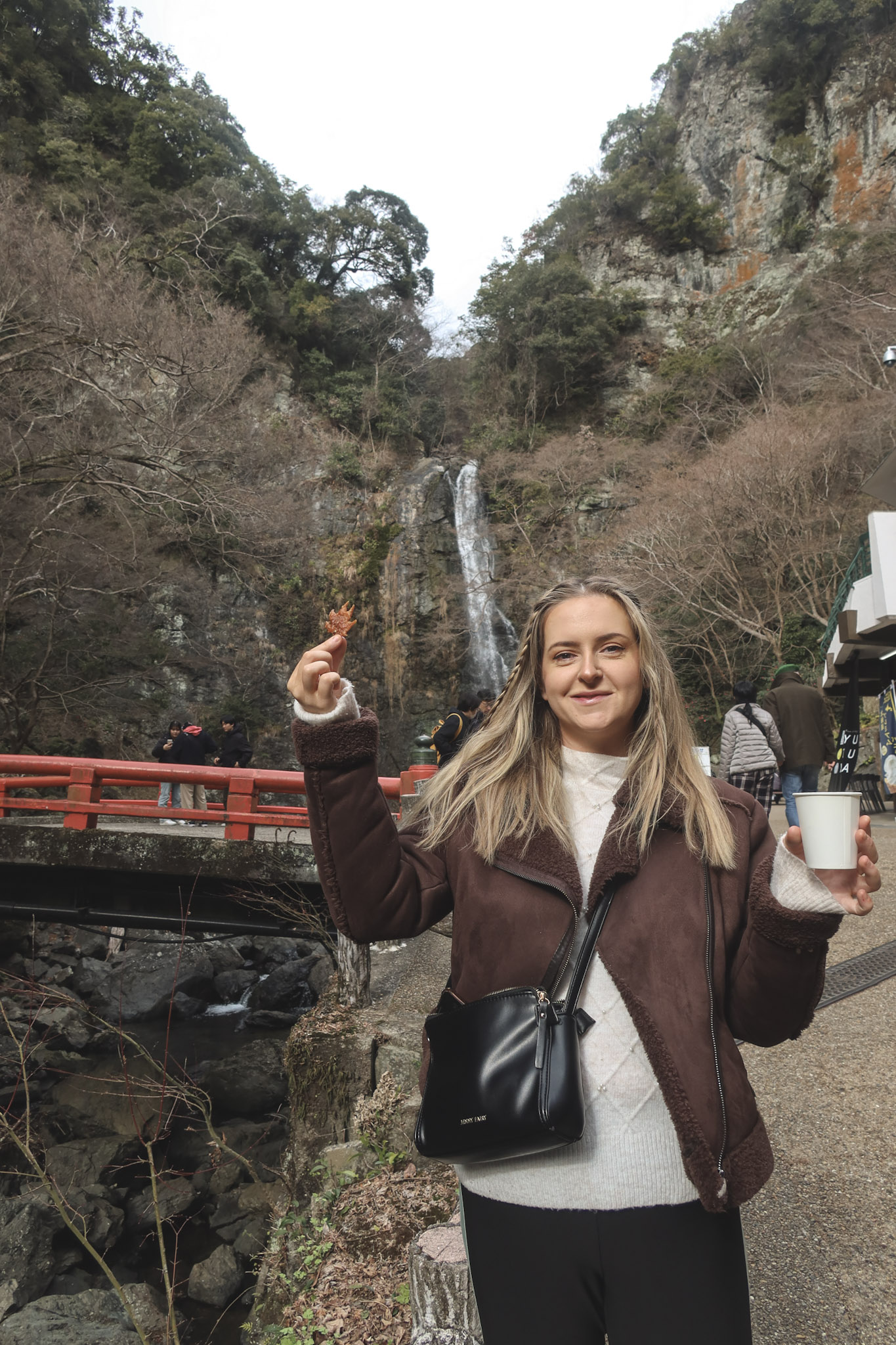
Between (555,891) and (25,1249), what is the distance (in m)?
6.10

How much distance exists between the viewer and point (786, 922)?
43.9 inches

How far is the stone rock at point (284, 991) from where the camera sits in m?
10.5

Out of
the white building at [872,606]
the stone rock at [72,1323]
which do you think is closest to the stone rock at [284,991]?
the stone rock at [72,1323]

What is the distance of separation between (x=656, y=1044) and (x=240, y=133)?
32531 mm

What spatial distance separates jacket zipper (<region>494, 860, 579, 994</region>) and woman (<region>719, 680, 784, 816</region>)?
591 centimetres

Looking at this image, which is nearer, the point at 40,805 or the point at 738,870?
the point at 738,870

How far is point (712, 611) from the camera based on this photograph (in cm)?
1908

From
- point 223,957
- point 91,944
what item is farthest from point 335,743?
point 91,944

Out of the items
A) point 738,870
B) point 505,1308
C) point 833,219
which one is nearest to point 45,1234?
point 505,1308

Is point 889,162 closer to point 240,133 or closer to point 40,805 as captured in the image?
point 240,133

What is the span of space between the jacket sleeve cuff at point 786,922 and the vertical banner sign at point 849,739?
34.0 feet

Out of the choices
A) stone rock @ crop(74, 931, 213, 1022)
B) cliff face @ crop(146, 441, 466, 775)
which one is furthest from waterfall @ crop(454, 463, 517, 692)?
stone rock @ crop(74, 931, 213, 1022)

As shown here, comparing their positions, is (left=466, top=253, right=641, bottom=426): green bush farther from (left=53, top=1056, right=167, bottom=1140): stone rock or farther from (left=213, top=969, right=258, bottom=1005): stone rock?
(left=53, top=1056, right=167, bottom=1140): stone rock

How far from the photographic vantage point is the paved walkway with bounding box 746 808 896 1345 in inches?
90.1
